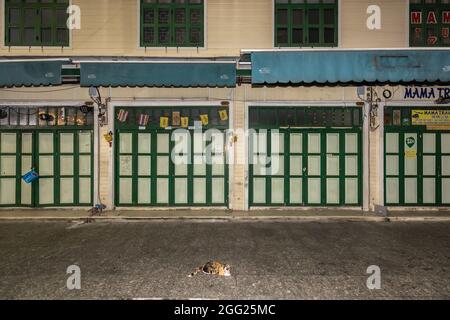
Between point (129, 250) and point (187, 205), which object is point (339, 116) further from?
point (129, 250)

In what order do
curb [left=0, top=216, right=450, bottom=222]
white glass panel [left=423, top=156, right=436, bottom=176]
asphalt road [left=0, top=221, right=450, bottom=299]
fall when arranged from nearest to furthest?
asphalt road [left=0, top=221, right=450, bottom=299] < curb [left=0, top=216, right=450, bottom=222] < white glass panel [left=423, top=156, right=436, bottom=176]

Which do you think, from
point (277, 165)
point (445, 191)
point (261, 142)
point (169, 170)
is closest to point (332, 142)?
point (277, 165)

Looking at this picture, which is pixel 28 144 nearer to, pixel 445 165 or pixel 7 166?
pixel 7 166

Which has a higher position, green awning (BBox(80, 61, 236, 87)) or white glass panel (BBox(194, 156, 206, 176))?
green awning (BBox(80, 61, 236, 87))

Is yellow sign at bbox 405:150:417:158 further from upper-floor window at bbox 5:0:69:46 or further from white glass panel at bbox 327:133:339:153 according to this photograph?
upper-floor window at bbox 5:0:69:46

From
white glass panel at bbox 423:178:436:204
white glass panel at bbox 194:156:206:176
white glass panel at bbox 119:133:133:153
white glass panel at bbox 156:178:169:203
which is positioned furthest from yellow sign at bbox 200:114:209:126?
white glass panel at bbox 423:178:436:204

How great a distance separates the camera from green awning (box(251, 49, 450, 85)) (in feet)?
25.6

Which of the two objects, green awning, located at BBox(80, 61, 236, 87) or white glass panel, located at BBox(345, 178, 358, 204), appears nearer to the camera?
green awning, located at BBox(80, 61, 236, 87)

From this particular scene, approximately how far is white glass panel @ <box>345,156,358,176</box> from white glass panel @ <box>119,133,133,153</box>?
6922 millimetres

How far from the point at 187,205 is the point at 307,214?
3.69 m

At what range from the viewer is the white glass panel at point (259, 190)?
32.3 feet

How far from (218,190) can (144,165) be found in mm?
2506

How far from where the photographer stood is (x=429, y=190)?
9.81 meters
